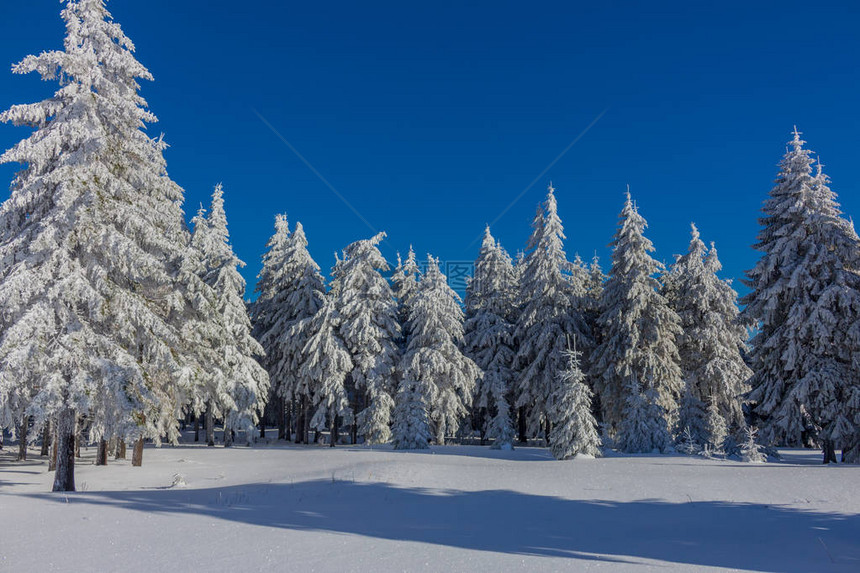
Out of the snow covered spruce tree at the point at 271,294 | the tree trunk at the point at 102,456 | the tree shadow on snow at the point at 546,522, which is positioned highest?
the snow covered spruce tree at the point at 271,294

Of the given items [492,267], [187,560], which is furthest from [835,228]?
[187,560]

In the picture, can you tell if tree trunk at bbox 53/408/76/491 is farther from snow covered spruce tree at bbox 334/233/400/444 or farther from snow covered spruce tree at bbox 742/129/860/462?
snow covered spruce tree at bbox 742/129/860/462

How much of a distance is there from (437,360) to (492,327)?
22.3 ft

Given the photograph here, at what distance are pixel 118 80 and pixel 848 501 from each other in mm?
21782

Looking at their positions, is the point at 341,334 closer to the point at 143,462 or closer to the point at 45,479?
the point at 143,462

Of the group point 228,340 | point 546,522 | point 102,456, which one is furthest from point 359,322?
point 546,522

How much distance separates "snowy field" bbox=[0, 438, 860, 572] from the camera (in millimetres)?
7117

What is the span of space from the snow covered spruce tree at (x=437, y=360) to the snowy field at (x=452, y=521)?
1270 centimetres

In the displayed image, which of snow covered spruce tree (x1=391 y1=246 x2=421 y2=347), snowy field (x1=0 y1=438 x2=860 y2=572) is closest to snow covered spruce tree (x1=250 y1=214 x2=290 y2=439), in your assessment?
snow covered spruce tree (x1=391 y1=246 x2=421 y2=347)

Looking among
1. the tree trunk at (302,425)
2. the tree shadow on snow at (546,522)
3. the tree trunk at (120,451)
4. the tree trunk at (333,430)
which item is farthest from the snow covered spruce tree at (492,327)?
the tree shadow on snow at (546,522)

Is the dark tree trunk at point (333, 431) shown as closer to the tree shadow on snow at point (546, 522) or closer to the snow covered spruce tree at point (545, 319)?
the snow covered spruce tree at point (545, 319)

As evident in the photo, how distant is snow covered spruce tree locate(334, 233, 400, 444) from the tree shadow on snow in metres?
17.6

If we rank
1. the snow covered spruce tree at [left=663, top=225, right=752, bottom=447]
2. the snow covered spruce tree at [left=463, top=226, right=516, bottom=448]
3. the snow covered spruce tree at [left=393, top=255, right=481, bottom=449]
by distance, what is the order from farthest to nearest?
1. the snow covered spruce tree at [left=463, top=226, right=516, bottom=448]
2. the snow covered spruce tree at [left=663, top=225, right=752, bottom=447]
3. the snow covered spruce tree at [left=393, top=255, right=481, bottom=449]

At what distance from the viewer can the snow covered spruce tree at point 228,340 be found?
86.1ft
